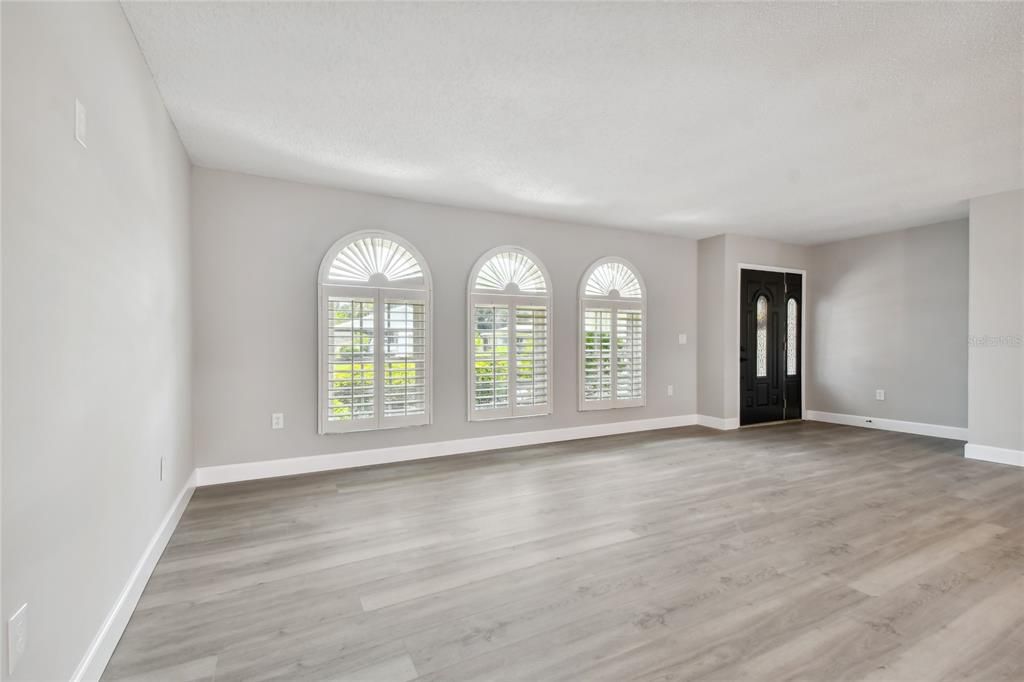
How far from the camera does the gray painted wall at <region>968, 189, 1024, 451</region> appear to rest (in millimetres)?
4074

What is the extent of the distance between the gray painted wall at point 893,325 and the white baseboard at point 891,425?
0.19 ft

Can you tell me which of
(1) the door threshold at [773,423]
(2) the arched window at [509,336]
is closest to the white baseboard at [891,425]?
(1) the door threshold at [773,423]

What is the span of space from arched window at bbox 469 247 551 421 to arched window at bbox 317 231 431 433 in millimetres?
534

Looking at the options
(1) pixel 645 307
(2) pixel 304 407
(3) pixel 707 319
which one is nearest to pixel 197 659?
(2) pixel 304 407

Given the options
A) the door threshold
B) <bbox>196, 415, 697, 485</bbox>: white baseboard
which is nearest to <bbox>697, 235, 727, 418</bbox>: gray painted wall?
the door threshold

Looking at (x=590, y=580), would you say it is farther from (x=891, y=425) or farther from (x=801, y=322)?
(x=801, y=322)

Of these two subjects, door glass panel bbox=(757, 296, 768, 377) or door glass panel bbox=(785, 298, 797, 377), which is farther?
door glass panel bbox=(785, 298, 797, 377)

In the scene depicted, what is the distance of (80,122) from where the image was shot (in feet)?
4.86

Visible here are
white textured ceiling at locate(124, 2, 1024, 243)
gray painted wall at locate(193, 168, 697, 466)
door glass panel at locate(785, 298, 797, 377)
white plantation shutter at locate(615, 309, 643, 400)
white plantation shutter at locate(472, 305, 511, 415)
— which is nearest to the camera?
white textured ceiling at locate(124, 2, 1024, 243)

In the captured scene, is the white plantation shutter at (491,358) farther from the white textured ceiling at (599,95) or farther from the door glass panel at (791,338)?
the door glass panel at (791,338)

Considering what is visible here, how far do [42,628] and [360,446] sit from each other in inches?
115

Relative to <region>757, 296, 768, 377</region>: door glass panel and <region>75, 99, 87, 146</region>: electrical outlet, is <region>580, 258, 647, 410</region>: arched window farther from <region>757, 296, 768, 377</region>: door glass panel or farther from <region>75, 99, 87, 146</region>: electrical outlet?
<region>75, 99, 87, 146</region>: electrical outlet

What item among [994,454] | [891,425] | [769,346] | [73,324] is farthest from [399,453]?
[891,425]

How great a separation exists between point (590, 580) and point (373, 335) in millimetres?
2776
